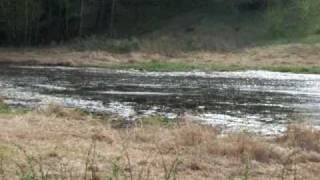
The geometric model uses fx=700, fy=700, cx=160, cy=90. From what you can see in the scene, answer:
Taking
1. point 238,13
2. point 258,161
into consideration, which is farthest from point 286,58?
point 258,161

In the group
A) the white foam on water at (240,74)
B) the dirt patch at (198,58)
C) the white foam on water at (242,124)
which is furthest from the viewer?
the dirt patch at (198,58)

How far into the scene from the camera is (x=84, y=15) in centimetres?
7031

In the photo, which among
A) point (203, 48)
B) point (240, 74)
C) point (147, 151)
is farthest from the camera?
point (203, 48)

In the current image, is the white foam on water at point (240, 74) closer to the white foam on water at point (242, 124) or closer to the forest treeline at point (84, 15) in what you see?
the forest treeline at point (84, 15)

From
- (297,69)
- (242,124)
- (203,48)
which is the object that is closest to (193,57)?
(203,48)

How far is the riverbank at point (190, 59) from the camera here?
1897 inches

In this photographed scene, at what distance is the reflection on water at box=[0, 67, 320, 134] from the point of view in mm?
24672

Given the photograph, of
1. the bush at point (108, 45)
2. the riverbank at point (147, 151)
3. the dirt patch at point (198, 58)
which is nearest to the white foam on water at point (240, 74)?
the dirt patch at point (198, 58)

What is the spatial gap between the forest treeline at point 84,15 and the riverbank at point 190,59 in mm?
6813

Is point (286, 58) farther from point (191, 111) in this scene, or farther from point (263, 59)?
point (191, 111)

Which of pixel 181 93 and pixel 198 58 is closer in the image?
pixel 181 93

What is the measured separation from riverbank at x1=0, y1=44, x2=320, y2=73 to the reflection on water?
3.27 m

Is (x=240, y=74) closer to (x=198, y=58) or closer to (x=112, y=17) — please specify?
(x=198, y=58)

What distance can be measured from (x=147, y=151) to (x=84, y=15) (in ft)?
187
